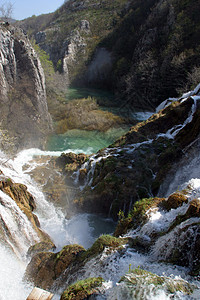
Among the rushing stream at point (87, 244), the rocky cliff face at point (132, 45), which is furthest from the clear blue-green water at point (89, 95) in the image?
the rushing stream at point (87, 244)

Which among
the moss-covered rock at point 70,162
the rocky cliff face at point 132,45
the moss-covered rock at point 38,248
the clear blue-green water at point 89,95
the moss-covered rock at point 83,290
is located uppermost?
the rocky cliff face at point 132,45

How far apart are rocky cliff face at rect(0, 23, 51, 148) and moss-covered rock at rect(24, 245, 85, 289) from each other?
12.1m

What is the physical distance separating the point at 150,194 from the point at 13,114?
1290 cm

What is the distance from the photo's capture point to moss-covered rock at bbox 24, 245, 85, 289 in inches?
212

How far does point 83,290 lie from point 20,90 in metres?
17.4

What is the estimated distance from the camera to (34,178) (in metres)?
12.4

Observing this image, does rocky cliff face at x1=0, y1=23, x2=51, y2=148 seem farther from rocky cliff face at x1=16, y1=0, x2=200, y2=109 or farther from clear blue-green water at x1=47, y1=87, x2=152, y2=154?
rocky cliff face at x1=16, y1=0, x2=200, y2=109

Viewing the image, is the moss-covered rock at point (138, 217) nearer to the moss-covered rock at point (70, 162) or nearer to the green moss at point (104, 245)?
the green moss at point (104, 245)

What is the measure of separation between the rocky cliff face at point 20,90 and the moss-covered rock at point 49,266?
1210 cm

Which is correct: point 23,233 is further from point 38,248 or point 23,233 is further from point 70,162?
point 70,162

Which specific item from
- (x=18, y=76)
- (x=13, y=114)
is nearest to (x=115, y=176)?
(x=13, y=114)

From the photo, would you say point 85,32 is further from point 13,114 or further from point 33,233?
point 33,233

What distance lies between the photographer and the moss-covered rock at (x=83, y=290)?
3455 mm

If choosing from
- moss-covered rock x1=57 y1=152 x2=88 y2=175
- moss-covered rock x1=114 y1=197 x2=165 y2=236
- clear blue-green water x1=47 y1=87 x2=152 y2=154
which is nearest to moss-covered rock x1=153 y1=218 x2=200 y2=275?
moss-covered rock x1=114 y1=197 x2=165 y2=236
